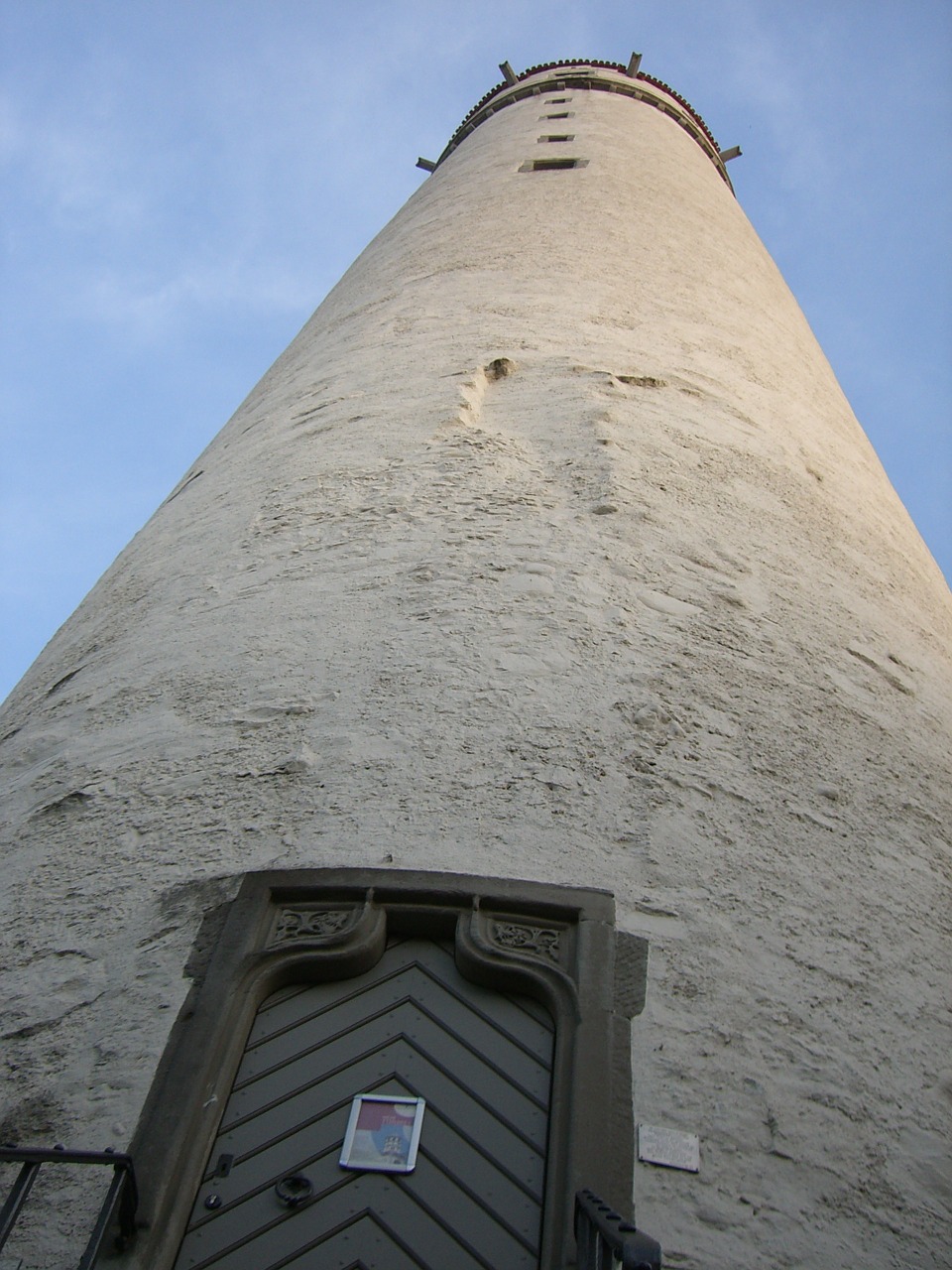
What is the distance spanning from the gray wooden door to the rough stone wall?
208 mm

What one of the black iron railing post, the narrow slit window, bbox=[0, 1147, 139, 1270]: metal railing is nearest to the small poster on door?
bbox=[0, 1147, 139, 1270]: metal railing

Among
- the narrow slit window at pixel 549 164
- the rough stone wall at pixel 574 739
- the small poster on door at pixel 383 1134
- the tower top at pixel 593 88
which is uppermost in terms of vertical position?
the tower top at pixel 593 88

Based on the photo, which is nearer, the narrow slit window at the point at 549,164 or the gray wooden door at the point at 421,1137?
the gray wooden door at the point at 421,1137

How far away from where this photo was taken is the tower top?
14086 mm

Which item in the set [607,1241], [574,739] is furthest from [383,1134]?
[574,739]

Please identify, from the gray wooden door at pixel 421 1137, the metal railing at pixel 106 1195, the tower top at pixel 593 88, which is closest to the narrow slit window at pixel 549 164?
the tower top at pixel 593 88

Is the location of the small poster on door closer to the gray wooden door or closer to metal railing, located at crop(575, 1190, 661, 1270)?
the gray wooden door

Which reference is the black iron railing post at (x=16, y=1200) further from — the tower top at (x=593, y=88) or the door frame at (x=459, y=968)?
the tower top at (x=593, y=88)

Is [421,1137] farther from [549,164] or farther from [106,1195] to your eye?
[549,164]

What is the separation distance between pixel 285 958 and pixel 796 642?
186 cm

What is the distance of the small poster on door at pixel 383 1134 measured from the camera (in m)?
2.15

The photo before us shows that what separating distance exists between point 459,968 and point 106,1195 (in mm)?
806

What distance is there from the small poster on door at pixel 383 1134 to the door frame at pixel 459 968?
0.82 ft

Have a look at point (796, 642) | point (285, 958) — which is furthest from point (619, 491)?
point (285, 958)
